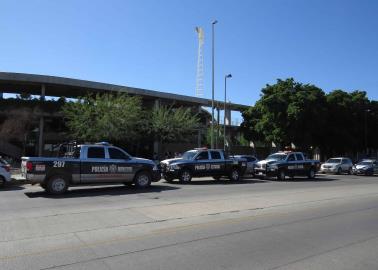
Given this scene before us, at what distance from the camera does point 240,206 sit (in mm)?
13656

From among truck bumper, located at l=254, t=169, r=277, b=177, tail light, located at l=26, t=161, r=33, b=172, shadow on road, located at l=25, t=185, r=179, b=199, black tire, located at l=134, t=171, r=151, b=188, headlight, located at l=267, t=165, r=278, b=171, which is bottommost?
shadow on road, located at l=25, t=185, r=179, b=199

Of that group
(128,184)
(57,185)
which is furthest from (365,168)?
(57,185)

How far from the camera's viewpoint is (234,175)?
25.5m

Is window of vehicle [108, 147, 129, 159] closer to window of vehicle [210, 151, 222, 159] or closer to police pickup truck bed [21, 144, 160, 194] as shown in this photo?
police pickup truck bed [21, 144, 160, 194]

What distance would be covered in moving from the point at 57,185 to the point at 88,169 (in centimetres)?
138

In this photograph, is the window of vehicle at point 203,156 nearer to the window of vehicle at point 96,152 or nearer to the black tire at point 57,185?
the window of vehicle at point 96,152

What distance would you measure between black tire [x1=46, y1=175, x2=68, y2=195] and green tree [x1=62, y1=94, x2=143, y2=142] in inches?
803

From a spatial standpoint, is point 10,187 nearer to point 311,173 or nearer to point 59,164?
point 59,164

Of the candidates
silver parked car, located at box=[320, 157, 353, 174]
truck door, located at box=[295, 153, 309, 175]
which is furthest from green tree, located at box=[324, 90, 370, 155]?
truck door, located at box=[295, 153, 309, 175]

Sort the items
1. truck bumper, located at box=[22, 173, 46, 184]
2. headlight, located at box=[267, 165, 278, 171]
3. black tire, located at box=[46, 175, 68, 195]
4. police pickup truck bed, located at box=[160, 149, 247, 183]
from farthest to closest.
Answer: headlight, located at box=[267, 165, 278, 171] → police pickup truck bed, located at box=[160, 149, 247, 183] → black tire, located at box=[46, 175, 68, 195] → truck bumper, located at box=[22, 173, 46, 184]

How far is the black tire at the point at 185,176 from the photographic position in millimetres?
23281

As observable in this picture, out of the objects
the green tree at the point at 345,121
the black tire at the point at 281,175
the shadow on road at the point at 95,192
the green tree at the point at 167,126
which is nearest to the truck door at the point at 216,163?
the black tire at the point at 281,175

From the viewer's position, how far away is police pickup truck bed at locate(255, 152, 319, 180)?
28422mm

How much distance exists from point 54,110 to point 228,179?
26.8 metres
